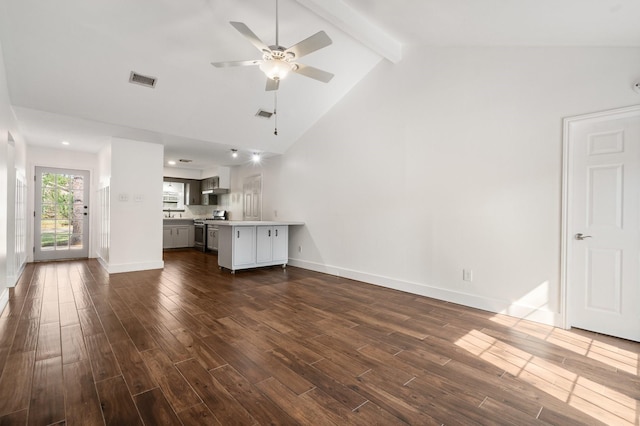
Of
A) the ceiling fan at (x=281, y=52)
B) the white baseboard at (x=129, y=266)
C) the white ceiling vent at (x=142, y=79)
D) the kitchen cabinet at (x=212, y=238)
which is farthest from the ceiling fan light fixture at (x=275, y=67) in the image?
the kitchen cabinet at (x=212, y=238)

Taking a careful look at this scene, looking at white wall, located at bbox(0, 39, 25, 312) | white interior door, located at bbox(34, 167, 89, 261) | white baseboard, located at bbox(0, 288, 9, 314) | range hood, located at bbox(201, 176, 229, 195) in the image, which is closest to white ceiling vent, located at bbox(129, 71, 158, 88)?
white wall, located at bbox(0, 39, 25, 312)

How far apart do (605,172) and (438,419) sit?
2.86 m

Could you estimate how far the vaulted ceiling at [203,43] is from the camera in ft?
9.25

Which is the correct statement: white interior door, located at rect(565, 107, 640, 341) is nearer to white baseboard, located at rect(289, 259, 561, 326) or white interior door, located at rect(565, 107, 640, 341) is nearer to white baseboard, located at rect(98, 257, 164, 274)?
→ white baseboard, located at rect(289, 259, 561, 326)

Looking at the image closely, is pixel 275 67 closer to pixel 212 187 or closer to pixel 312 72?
pixel 312 72

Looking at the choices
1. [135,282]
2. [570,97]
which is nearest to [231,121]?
[135,282]

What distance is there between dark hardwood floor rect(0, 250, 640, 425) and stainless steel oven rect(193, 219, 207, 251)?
182 inches

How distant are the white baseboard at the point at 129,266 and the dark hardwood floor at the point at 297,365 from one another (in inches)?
56.4

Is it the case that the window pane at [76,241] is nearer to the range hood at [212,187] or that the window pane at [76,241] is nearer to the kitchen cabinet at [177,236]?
the kitchen cabinet at [177,236]

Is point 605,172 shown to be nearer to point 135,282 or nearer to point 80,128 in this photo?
point 135,282

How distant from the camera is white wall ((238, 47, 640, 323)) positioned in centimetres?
308

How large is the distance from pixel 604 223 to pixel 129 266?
6851 mm

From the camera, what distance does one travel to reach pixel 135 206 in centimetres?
560

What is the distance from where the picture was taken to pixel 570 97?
300 centimetres
